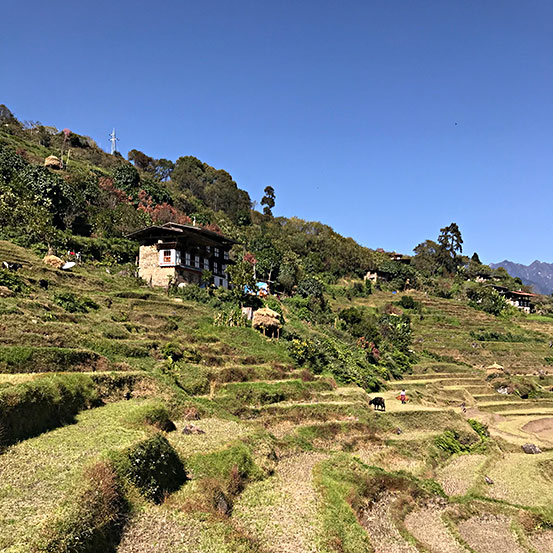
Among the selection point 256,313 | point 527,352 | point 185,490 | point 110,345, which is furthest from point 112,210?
point 527,352

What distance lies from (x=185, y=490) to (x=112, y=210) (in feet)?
154

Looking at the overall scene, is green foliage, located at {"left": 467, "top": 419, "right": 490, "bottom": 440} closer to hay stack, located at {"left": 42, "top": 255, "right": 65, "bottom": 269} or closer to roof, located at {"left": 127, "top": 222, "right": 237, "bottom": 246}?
roof, located at {"left": 127, "top": 222, "right": 237, "bottom": 246}

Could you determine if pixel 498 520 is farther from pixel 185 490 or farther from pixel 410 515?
pixel 185 490

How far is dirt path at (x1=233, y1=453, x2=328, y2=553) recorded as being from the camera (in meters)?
12.6

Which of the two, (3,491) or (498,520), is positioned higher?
(3,491)

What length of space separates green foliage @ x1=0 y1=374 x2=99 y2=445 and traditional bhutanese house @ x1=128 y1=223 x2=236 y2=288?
2307 centimetres

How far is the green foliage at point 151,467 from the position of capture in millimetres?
12453

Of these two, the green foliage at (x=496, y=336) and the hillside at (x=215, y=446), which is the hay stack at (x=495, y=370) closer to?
the hillside at (x=215, y=446)

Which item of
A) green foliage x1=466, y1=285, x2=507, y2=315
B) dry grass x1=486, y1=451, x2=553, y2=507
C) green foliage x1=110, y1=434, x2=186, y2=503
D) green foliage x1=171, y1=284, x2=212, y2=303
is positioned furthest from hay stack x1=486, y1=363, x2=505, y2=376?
green foliage x1=110, y1=434, x2=186, y2=503

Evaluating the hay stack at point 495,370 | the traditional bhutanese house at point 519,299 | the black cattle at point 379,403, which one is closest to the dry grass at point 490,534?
the black cattle at point 379,403

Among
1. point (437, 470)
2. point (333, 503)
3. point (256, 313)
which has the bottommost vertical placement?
point (437, 470)

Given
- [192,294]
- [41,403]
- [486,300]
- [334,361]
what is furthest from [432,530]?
[486,300]

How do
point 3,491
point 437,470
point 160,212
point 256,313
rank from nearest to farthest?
point 3,491, point 437,470, point 256,313, point 160,212

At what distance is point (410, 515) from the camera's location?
1708 centimetres
